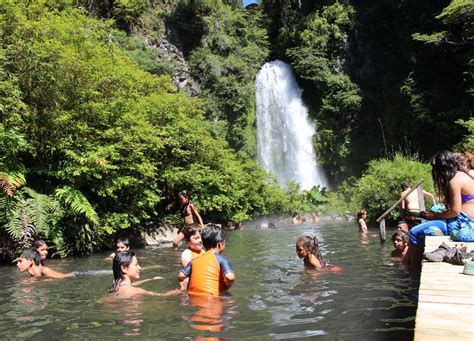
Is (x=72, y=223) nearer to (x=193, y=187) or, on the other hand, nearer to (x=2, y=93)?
(x=2, y=93)

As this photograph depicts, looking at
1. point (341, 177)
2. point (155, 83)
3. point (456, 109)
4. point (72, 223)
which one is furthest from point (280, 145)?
point (72, 223)

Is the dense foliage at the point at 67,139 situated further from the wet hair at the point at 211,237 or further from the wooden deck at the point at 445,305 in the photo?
the wooden deck at the point at 445,305

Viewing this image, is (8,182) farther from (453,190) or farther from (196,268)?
(453,190)

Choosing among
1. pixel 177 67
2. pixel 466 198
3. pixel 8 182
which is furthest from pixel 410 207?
pixel 177 67

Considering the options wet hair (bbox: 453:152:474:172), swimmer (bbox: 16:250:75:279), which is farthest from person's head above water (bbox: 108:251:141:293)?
wet hair (bbox: 453:152:474:172)

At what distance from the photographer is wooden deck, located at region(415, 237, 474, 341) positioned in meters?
2.52

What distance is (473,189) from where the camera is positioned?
5234mm

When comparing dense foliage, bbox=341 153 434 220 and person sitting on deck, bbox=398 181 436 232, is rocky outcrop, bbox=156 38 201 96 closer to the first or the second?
dense foliage, bbox=341 153 434 220

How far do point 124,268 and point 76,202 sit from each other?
17.9ft

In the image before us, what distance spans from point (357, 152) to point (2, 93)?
2801cm

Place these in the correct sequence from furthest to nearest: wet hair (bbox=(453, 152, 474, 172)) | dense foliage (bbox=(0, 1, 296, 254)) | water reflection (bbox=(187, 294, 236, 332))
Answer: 1. dense foliage (bbox=(0, 1, 296, 254))
2. wet hair (bbox=(453, 152, 474, 172))
3. water reflection (bbox=(187, 294, 236, 332))

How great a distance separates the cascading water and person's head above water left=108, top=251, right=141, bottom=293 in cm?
2882

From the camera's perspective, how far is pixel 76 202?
1085 cm

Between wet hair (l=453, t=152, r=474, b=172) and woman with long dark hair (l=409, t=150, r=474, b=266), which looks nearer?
woman with long dark hair (l=409, t=150, r=474, b=266)
